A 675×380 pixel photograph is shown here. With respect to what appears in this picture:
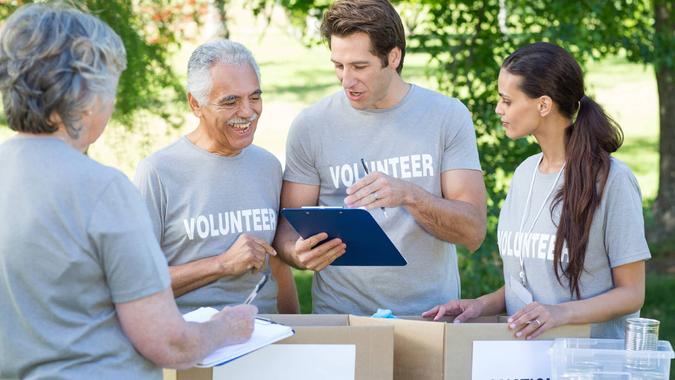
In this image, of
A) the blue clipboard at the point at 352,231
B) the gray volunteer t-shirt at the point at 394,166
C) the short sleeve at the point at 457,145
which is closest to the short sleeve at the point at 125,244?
the blue clipboard at the point at 352,231

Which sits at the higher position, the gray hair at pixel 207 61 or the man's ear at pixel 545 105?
the gray hair at pixel 207 61

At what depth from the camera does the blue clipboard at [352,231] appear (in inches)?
111

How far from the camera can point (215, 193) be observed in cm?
320

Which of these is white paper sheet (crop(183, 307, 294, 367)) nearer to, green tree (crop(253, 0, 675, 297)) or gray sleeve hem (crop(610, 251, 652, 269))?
gray sleeve hem (crop(610, 251, 652, 269))

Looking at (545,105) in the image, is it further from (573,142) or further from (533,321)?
(533,321)

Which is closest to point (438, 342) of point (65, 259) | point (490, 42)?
point (65, 259)

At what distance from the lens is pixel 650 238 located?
836 cm

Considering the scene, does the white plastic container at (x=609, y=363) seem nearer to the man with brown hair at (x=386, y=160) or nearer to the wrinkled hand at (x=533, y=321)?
the wrinkled hand at (x=533, y=321)

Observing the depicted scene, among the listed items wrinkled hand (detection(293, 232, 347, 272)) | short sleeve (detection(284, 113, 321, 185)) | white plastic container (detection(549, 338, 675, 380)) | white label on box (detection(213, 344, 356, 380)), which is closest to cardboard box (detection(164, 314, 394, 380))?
white label on box (detection(213, 344, 356, 380))

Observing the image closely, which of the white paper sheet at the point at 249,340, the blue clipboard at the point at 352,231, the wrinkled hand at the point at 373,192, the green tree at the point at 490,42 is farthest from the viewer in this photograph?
the green tree at the point at 490,42

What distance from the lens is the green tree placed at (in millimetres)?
6066

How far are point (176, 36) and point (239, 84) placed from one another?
2920mm

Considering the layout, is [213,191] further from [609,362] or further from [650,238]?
[650,238]

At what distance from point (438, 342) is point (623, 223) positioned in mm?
643
